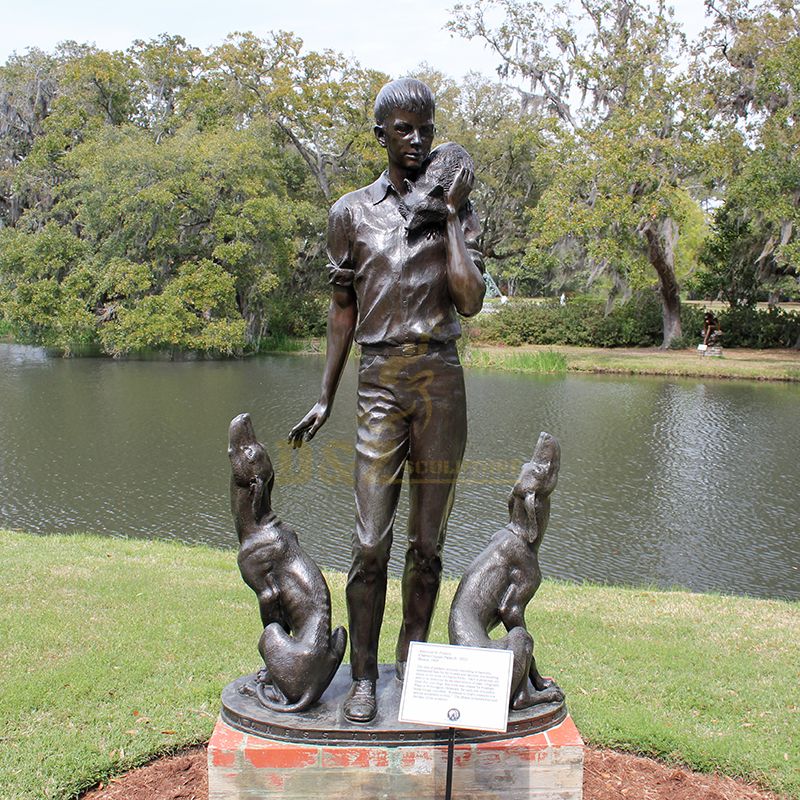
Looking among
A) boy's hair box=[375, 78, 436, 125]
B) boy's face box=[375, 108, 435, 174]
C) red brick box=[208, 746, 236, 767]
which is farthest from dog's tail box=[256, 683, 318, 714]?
boy's hair box=[375, 78, 436, 125]

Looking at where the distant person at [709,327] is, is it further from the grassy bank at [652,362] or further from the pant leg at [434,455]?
the pant leg at [434,455]

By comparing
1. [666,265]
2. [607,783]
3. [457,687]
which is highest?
[666,265]

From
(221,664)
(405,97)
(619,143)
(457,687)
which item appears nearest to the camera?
(457,687)

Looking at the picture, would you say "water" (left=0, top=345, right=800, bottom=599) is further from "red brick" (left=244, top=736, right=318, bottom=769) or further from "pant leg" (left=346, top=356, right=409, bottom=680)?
"red brick" (left=244, top=736, right=318, bottom=769)

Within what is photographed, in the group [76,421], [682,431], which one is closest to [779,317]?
[682,431]

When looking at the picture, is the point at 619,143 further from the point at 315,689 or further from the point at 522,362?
the point at 315,689

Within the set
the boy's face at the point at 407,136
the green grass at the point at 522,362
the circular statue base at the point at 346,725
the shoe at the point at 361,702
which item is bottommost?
the circular statue base at the point at 346,725

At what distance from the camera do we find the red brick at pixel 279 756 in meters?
3.06

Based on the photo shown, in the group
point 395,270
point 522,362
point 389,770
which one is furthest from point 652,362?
point 389,770

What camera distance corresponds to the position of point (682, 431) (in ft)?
47.1

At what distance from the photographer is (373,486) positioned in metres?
3.29

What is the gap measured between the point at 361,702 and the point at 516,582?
797mm

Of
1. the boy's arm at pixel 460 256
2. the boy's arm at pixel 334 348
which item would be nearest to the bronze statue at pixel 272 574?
the boy's arm at pixel 334 348

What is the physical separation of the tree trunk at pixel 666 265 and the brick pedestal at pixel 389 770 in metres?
21.1
